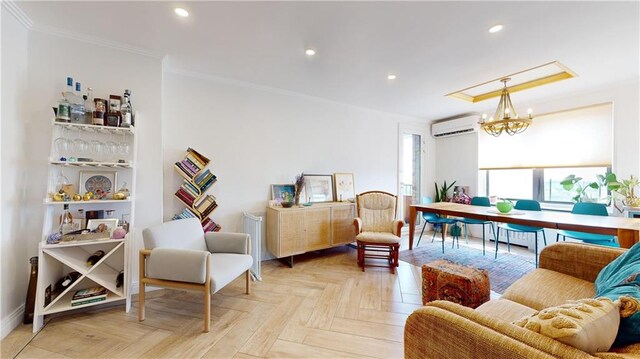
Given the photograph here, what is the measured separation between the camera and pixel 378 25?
78.0 inches

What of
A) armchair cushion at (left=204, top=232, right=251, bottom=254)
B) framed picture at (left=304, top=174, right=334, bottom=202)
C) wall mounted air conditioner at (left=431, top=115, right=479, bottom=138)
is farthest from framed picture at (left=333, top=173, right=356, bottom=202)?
wall mounted air conditioner at (left=431, top=115, right=479, bottom=138)

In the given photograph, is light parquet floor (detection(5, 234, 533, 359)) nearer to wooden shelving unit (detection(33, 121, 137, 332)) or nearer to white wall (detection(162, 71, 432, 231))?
wooden shelving unit (detection(33, 121, 137, 332))

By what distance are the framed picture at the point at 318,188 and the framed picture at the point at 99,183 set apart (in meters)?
2.22

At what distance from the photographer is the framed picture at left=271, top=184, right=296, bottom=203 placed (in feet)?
11.2

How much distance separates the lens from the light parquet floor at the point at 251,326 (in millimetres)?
1636

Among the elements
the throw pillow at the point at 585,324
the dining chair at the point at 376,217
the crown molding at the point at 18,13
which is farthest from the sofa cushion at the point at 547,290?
the crown molding at the point at 18,13

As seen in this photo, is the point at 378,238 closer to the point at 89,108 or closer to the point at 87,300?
the point at 87,300

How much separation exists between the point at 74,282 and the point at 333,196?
2998mm

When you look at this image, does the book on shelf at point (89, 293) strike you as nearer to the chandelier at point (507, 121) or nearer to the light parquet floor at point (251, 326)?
the light parquet floor at point (251, 326)

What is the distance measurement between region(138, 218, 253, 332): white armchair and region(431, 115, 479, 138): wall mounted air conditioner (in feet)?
14.7

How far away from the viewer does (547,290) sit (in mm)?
1532

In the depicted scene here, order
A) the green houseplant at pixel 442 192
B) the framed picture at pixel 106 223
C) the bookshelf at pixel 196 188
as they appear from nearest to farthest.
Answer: the framed picture at pixel 106 223, the bookshelf at pixel 196 188, the green houseplant at pixel 442 192

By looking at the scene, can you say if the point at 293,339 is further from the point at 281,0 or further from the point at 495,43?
the point at 495,43

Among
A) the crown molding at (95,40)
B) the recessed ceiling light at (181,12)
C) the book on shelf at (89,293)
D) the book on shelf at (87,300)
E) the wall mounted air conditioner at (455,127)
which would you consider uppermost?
the recessed ceiling light at (181,12)
